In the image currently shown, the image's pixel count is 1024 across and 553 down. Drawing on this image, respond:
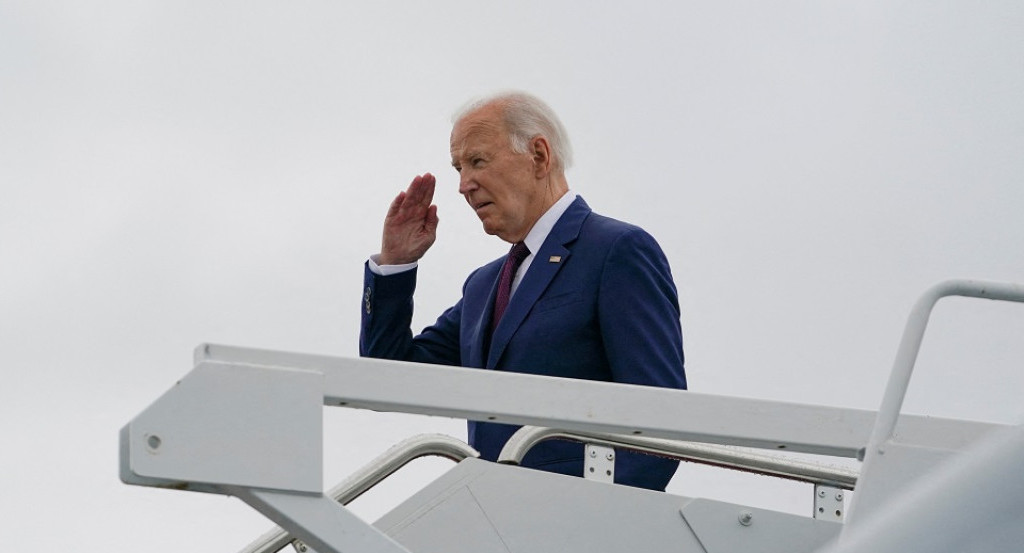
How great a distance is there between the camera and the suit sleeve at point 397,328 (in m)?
5.50

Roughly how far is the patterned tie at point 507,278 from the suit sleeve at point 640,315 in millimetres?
403

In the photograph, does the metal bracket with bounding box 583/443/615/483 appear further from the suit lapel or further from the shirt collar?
the shirt collar

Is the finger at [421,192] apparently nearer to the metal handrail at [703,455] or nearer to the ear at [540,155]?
the ear at [540,155]

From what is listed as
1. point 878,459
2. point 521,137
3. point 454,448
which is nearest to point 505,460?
point 454,448

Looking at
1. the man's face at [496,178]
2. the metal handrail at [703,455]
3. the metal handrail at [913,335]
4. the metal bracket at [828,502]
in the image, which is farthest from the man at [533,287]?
the metal handrail at [913,335]

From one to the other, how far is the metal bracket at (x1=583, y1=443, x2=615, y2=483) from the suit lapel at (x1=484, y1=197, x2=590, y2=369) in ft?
3.46

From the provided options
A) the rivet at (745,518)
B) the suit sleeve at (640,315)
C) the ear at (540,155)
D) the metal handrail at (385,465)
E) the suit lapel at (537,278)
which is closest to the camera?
the rivet at (745,518)

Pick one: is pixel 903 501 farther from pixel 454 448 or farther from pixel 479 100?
pixel 479 100

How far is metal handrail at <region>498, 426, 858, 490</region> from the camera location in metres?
3.79

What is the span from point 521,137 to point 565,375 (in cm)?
111

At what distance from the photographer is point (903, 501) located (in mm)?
2549

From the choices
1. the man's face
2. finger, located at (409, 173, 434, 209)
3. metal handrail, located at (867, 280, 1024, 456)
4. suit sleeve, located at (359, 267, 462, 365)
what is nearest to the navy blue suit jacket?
the man's face

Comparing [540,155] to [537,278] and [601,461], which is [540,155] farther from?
[601,461]

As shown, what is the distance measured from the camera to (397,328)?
5.53 m
